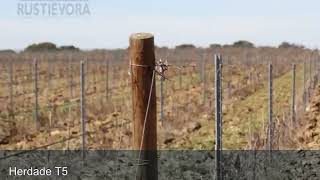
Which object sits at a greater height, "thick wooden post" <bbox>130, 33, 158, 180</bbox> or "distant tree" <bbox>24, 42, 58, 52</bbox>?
"distant tree" <bbox>24, 42, 58, 52</bbox>

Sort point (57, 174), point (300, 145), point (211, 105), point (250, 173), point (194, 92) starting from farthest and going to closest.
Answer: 1. point (194, 92)
2. point (211, 105)
3. point (300, 145)
4. point (57, 174)
5. point (250, 173)

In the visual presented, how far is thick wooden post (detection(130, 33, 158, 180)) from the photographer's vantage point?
4105mm

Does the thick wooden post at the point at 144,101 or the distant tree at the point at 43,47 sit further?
the distant tree at the point at 43,47

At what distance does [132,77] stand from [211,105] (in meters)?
12.4

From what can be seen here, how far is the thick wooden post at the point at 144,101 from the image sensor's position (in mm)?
4105

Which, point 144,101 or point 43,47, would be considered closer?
point 144,101

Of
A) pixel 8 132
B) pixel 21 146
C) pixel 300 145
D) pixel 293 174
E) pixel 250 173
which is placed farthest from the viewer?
pixel 8 132

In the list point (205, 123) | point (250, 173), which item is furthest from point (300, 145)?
point (205, 123)

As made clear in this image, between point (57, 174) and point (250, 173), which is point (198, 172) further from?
point (57, 174)

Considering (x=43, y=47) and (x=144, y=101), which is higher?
(x=43, y=47)

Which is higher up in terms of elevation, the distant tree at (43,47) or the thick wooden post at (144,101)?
the distant tree at (43,47)

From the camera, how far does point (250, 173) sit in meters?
6.41

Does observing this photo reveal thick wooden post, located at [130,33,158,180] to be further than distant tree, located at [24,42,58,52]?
No

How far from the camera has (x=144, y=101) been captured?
414cm
